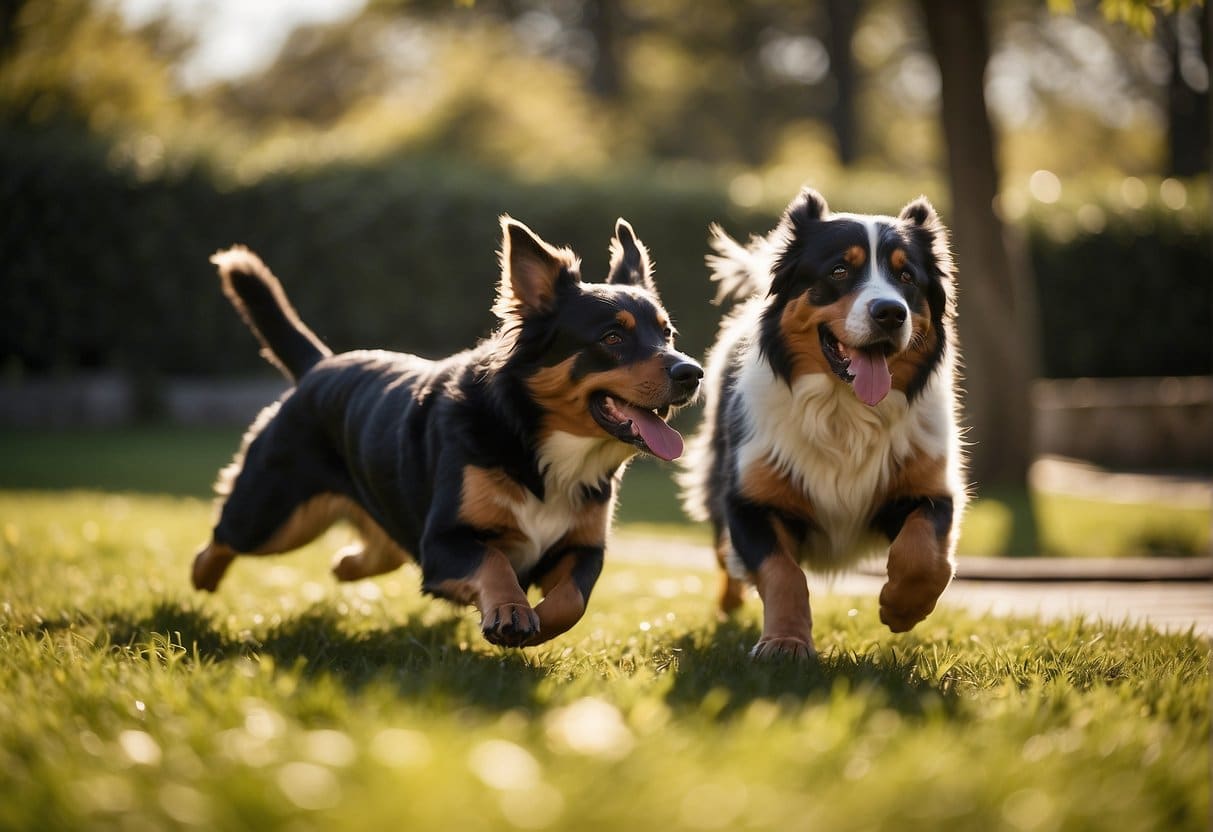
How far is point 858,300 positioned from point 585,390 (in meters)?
1.03

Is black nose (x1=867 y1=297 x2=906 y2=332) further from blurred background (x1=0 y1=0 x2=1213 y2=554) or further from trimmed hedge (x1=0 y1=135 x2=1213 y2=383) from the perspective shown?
trimmed hedge (x1=0 y1=135 x2=1213 y2=383)

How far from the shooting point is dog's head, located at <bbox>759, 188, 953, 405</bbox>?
176 inches

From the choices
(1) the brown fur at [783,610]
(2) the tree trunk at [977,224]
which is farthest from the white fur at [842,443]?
(2) the tree trunk at [977,224]

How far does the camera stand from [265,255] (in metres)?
15.5

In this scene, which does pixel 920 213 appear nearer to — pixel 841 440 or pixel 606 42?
pixel 841 440

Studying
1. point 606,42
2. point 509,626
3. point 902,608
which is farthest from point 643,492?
point 606,42

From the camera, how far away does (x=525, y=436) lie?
15.3 ft

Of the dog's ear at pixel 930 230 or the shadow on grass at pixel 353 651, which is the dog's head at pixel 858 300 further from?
the shadow on grass at pixel 353 651

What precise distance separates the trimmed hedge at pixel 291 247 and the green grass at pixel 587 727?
10.7 meters

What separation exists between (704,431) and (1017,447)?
628 cm

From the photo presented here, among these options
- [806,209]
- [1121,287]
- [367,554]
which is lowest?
[367,554]

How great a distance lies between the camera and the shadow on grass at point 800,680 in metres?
3.44

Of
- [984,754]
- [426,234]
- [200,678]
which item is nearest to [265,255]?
[426,234]

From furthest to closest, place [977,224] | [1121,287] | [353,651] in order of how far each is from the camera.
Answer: [1121,287] < [977,224] < [353,651]
